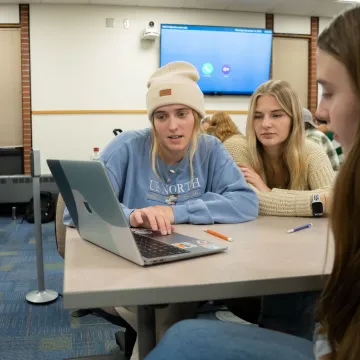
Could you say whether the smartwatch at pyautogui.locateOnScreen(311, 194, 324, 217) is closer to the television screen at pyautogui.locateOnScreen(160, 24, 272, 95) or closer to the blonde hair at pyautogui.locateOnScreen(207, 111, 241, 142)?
the blonde hair at pyautogui.locateOnScreen(207, 111, 241, 142)

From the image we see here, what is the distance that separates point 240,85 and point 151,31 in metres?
1.41

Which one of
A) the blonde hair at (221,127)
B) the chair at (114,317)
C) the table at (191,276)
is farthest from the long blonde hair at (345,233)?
the blonde hair at (221,127)

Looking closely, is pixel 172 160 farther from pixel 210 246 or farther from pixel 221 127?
pixel 221 127

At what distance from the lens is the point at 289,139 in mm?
1783

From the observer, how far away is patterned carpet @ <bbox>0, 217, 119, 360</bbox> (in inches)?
77.9

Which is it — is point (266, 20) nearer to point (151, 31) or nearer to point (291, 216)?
point (151, 31)

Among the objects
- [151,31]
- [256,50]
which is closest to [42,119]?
[151,31]

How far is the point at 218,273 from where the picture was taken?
32.2 inches

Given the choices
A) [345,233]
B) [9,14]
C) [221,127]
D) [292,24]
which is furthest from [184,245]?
[292,24]

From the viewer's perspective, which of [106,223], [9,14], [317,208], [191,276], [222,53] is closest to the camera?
[191,276]

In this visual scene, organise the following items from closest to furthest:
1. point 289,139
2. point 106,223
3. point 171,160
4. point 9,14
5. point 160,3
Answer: point 106,223, point 171,160, point 289,139, point 9,14, point 160,3

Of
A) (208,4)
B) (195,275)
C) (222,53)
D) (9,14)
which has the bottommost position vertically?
(195,275)

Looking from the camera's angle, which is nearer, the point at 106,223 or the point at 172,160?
the point at 106,223

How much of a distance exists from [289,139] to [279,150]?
0.07 metres
